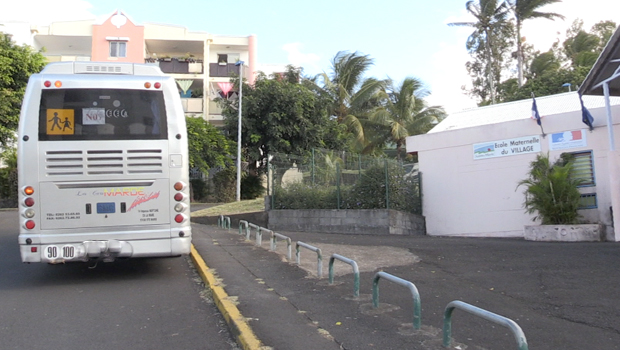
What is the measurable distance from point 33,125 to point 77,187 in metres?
1.06

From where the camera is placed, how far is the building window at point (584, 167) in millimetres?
14062

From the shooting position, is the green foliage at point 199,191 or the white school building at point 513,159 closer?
the white school building at point 513,159

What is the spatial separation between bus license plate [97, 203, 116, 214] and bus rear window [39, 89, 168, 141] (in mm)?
967

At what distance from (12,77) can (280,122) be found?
42.6ft

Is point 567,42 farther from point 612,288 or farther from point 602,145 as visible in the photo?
point 612,288

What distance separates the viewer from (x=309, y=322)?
579 centimetres

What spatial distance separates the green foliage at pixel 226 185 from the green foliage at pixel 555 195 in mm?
19720

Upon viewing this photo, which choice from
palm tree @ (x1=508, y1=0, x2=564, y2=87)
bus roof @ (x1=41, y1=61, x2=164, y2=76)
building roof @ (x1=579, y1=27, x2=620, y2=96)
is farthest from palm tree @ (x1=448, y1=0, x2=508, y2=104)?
bus roof @ (x1=41, y1=61, x2=164, y2=76)

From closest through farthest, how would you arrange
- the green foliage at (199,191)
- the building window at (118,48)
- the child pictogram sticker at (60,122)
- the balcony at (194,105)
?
the child pictogram sticker at (60,122) < the green foliage at (199,191) < the balcony at (194,105) < the building window at (118,48)

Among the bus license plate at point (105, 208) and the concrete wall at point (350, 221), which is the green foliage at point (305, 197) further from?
the bus license plate at point (105, 208)

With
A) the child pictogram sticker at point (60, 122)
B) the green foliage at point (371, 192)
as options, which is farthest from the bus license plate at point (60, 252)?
the green foliage at point (371, 192)

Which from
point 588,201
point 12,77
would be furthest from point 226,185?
Answer: point 588,201

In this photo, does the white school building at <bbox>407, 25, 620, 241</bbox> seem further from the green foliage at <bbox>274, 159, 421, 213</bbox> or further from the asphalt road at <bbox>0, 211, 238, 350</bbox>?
the asphalt road at <bbox>0, 211, 238, 350</bbox>

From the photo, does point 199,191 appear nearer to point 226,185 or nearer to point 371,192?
point 226,185
